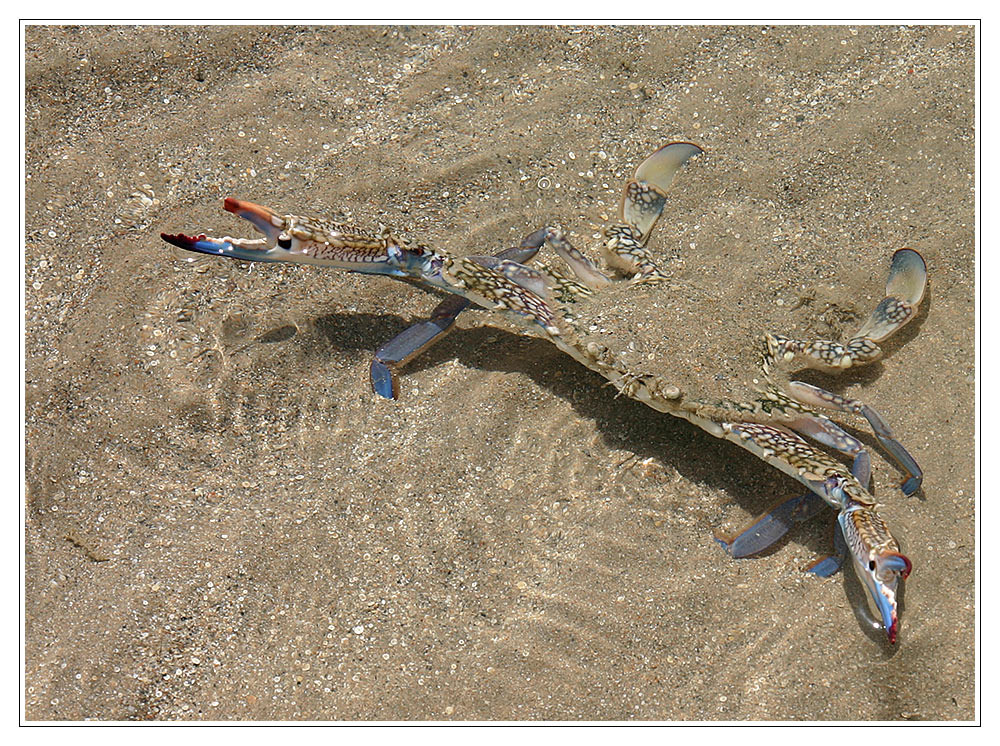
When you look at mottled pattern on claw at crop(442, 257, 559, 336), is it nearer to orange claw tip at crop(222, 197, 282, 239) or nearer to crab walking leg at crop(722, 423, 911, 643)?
orange claw tip at crop(222, 197, 282, 239)

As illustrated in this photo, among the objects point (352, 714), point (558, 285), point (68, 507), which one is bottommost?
point (352, 714)

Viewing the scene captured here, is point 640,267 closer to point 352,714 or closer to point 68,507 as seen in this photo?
point 352,714

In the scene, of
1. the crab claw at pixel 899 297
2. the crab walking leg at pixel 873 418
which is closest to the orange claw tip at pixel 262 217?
the crab walking leg at pixel 873 418

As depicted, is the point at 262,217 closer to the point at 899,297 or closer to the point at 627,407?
the point at 627,407

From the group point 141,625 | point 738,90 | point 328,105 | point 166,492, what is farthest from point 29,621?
point 738,90

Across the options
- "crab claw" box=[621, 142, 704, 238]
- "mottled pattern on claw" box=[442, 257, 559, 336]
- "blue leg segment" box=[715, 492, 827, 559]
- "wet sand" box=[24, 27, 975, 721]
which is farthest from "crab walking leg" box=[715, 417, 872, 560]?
"crab claw" box=[621, 142, 704, 238]

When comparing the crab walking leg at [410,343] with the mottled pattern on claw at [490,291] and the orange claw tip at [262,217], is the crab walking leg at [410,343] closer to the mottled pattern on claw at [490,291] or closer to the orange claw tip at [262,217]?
the mottled pattern on claw at [490,291]

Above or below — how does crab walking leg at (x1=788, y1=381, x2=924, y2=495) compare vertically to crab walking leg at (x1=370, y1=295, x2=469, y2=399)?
below

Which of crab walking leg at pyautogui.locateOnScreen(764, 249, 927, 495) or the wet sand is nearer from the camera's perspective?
the wet sand
